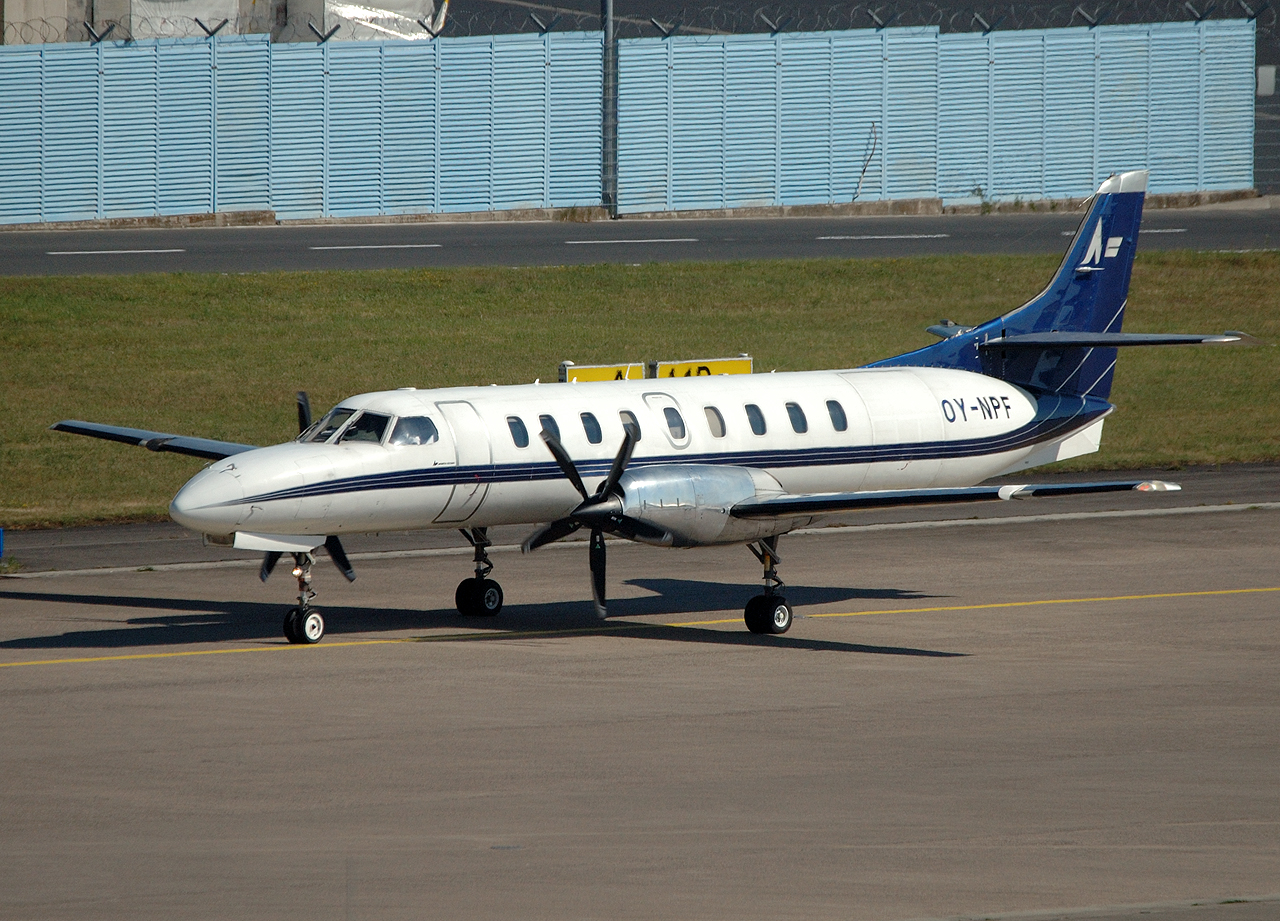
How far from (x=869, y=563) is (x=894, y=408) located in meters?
4.15

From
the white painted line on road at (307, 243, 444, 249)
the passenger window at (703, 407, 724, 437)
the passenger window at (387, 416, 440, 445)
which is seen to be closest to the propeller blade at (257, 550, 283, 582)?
the passenger window at (387, 416, 440, 445)

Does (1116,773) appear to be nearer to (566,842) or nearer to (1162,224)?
(566,842)

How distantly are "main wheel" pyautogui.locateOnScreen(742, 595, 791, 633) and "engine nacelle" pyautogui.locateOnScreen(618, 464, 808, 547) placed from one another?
105 cm

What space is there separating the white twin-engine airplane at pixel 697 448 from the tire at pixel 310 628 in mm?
19

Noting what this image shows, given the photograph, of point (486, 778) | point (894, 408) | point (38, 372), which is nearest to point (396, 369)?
point (38, 372)

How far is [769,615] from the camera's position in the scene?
72.8 ft

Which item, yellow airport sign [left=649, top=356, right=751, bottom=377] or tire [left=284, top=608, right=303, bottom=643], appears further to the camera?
yellow airport sign [left=649, top=356, right=751, bottom=377]

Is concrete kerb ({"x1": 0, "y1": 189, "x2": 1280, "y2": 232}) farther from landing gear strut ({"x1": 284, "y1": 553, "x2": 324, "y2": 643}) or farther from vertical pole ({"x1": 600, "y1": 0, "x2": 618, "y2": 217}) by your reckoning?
landing gear strut ({"x1": 284, "y1": 553, "x2": 324, "y2": 643})

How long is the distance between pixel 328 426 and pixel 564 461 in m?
3.15

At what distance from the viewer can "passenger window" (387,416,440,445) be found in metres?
21.6

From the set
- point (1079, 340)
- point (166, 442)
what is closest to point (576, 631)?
point (166, 442)

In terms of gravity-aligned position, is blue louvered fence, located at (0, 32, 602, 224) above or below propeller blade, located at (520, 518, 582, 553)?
above

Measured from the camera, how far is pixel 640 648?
2148 centimetres

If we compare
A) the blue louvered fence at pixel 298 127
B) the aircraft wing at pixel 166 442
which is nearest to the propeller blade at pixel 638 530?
the aircraft wing at pixel 166 442
